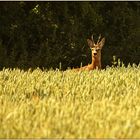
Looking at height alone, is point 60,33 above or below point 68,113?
above

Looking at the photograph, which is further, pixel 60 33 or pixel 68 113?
pixel 60 33

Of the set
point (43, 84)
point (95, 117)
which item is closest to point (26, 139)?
point (95, 117)

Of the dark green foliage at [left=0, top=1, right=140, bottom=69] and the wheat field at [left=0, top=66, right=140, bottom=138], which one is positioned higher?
the dark green foliage at [left=0, top=1, right=140, bottom=69]

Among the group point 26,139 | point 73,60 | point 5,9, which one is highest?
point 5,9

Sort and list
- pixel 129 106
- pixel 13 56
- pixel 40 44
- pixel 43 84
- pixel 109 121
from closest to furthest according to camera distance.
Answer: pixel 109 121
pixel 129 106
pixel 43 84
pixel 13 56
pixel 40 44

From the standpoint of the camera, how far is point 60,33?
14.8m

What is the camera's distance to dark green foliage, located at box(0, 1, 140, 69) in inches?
563

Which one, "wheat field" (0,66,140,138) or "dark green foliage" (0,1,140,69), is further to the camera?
"dark green foliage" (0,1,140,69)

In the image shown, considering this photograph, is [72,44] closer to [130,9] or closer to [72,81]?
[130,9]

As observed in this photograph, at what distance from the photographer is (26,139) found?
10.4ft

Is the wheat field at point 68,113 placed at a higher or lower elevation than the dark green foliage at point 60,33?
lower

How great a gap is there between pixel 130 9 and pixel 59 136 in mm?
13045

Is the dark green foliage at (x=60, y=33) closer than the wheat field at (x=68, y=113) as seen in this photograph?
No

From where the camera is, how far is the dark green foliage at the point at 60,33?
1430 centimetres
